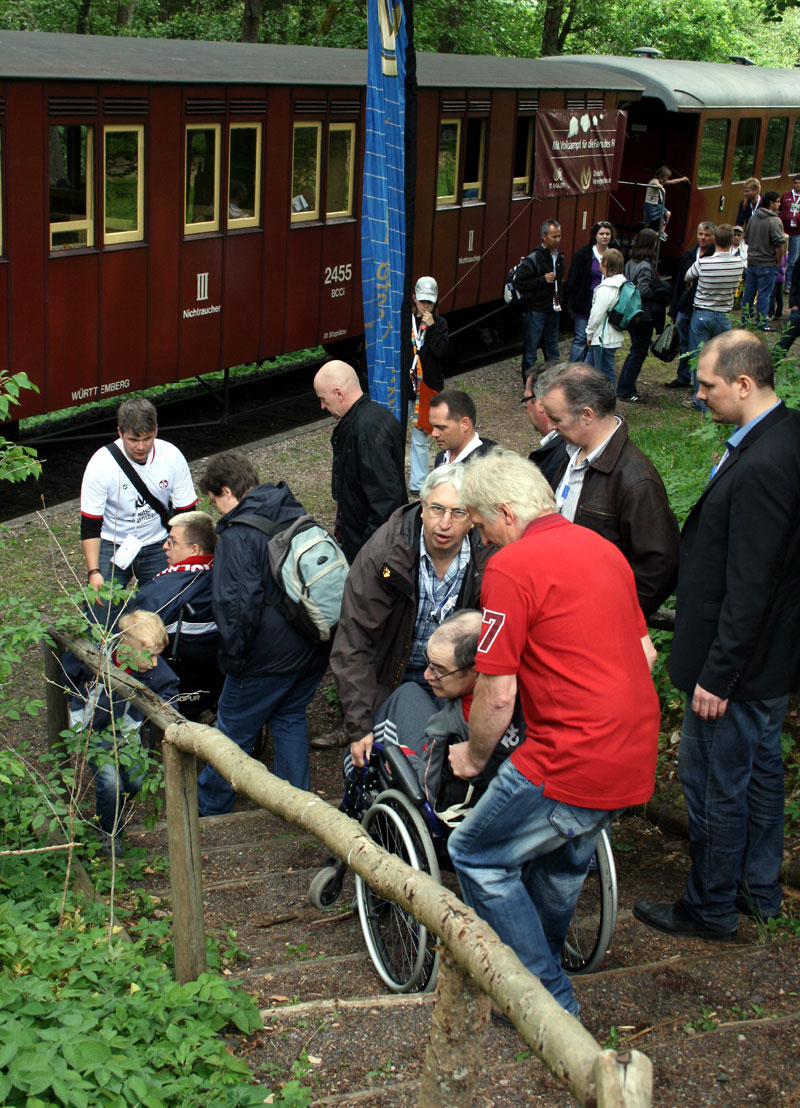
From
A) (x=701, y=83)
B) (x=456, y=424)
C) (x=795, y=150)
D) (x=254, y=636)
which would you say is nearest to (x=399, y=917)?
(x=254, y=636)

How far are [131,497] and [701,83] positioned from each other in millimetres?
16910

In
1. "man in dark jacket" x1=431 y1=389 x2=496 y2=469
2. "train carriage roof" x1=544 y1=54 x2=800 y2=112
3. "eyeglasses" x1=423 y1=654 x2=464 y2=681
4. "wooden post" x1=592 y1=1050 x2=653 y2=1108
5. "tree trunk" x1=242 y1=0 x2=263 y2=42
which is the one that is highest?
"tree trunk" x1=242 y1=0 x2=263 y2=42

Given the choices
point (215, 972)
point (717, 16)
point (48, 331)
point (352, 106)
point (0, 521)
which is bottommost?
point (0, 521)

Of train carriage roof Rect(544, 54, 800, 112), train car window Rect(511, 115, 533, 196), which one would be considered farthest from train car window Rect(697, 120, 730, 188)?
train car window Rect(511, 115, 533, 196)

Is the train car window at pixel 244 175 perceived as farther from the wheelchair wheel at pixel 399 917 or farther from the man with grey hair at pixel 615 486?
the wheelchair wheel at pixel 399 917

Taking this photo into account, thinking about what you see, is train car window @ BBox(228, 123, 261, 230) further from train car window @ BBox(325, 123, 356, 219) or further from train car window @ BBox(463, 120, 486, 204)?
train car window @ BBox(463, 120, 486, 204)

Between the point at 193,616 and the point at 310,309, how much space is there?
25.4 ft

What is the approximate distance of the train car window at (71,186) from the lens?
9102 mm

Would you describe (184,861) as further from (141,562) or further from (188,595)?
(141,562)

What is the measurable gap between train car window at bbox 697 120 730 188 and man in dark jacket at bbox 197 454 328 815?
16794 millimetres

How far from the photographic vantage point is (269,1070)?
2963 mm

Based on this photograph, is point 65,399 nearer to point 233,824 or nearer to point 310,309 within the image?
point 310,309

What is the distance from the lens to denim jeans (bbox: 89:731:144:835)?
14.2 ft

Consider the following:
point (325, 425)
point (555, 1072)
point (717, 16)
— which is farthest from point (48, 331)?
point (717, 16)
